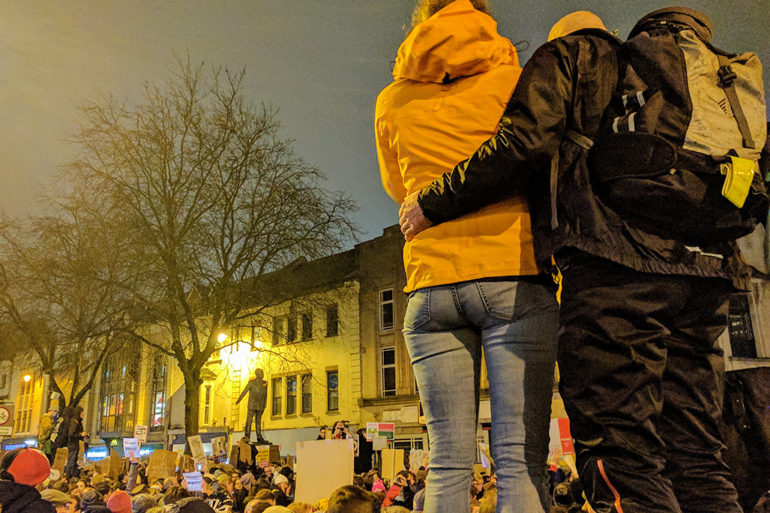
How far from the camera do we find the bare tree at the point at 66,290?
17.9 metres

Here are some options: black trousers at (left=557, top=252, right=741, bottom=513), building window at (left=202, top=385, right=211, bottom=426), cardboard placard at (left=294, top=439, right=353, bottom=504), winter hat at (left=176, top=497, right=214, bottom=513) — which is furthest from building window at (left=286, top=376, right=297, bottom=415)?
black trousers at (left=557, top=252, right=741, bottom=513)

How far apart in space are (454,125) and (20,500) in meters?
2.75

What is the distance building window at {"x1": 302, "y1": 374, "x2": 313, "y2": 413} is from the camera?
98.6 feet

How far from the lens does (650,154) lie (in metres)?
1.66

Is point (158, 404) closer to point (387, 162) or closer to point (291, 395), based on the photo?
point (291, 395)

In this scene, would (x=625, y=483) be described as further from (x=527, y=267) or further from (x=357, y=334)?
(x=357, y=334)

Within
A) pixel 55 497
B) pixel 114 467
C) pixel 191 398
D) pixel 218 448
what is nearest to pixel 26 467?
pixel 55 497

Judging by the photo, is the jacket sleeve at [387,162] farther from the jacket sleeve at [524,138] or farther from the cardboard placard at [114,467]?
the cardboard placard at [114,467]

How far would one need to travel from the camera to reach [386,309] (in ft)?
94.2

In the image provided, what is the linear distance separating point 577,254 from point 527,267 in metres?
0.24

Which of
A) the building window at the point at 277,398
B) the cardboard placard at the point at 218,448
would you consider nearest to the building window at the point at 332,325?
the building window at the point at 277,398

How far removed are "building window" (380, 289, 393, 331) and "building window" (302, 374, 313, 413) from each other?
491cm

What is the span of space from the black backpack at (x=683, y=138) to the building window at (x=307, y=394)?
2942 centimetres

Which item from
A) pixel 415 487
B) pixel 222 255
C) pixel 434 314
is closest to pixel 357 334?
pixel 222 255
